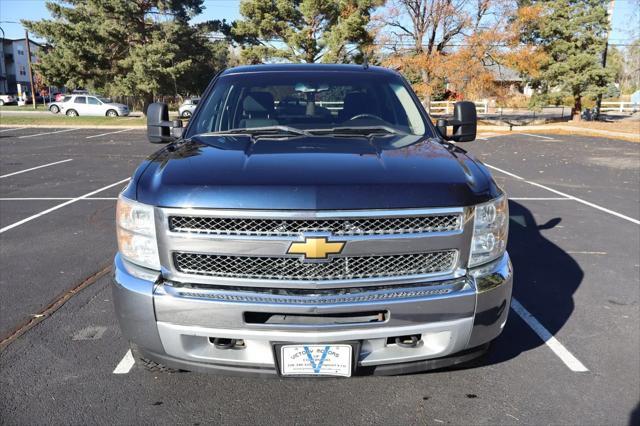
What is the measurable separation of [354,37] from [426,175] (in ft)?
94.6

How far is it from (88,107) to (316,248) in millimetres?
40882

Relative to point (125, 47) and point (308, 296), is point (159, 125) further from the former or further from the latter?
point (125, 47)

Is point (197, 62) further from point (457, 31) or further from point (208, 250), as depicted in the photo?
point (208, 250)

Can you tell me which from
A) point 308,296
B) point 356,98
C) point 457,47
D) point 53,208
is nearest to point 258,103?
point 356,98

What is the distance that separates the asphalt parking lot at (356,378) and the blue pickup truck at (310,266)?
1.55ft

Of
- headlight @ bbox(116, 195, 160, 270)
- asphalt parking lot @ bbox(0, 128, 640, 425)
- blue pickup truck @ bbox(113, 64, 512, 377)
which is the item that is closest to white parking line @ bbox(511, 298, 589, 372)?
asphalt parking lot @ bbox(0, 128, 640, 425)

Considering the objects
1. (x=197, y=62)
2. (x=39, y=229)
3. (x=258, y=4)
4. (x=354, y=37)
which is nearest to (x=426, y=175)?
(x=39, y=229)

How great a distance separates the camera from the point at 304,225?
2271 mm

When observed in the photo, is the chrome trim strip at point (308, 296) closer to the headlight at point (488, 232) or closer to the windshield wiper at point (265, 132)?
the headlight at point (488, 232)

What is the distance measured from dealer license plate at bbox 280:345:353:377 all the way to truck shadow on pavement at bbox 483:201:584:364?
48.3 inches

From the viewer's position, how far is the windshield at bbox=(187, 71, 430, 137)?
12.1 feet

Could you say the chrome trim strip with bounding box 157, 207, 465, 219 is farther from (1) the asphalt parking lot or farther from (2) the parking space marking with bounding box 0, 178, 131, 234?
(2) the parking space marking with bounding box 0, 178, 131, 234

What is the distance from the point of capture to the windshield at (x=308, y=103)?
3.68 metres

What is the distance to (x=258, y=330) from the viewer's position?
2.26 metres
